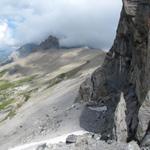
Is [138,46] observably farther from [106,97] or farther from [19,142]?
[19,142]

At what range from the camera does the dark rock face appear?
172ft

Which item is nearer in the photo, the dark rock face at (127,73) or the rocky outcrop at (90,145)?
the rocky outcrop at (90,145)

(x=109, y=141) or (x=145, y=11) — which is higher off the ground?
(x=145, y=11)

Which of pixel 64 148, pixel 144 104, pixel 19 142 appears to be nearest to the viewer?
pixel 144 104

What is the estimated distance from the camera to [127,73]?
70.3m

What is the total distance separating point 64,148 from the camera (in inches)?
1984

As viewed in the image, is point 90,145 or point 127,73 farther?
point 127,73

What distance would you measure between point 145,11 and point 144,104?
477 inches

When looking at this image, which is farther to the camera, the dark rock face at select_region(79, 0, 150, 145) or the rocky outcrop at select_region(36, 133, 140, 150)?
the dark rock face at select_region(79, 0, 150, 145)

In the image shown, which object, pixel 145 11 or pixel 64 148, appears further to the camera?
pixel 145 11

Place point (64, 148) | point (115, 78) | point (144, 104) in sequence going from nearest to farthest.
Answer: point (144, 104) → point (64, 148) → point (115, 78)

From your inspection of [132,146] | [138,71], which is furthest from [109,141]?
[138,71]

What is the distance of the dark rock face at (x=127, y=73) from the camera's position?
5243 centimetres

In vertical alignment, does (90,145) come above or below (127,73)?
above
